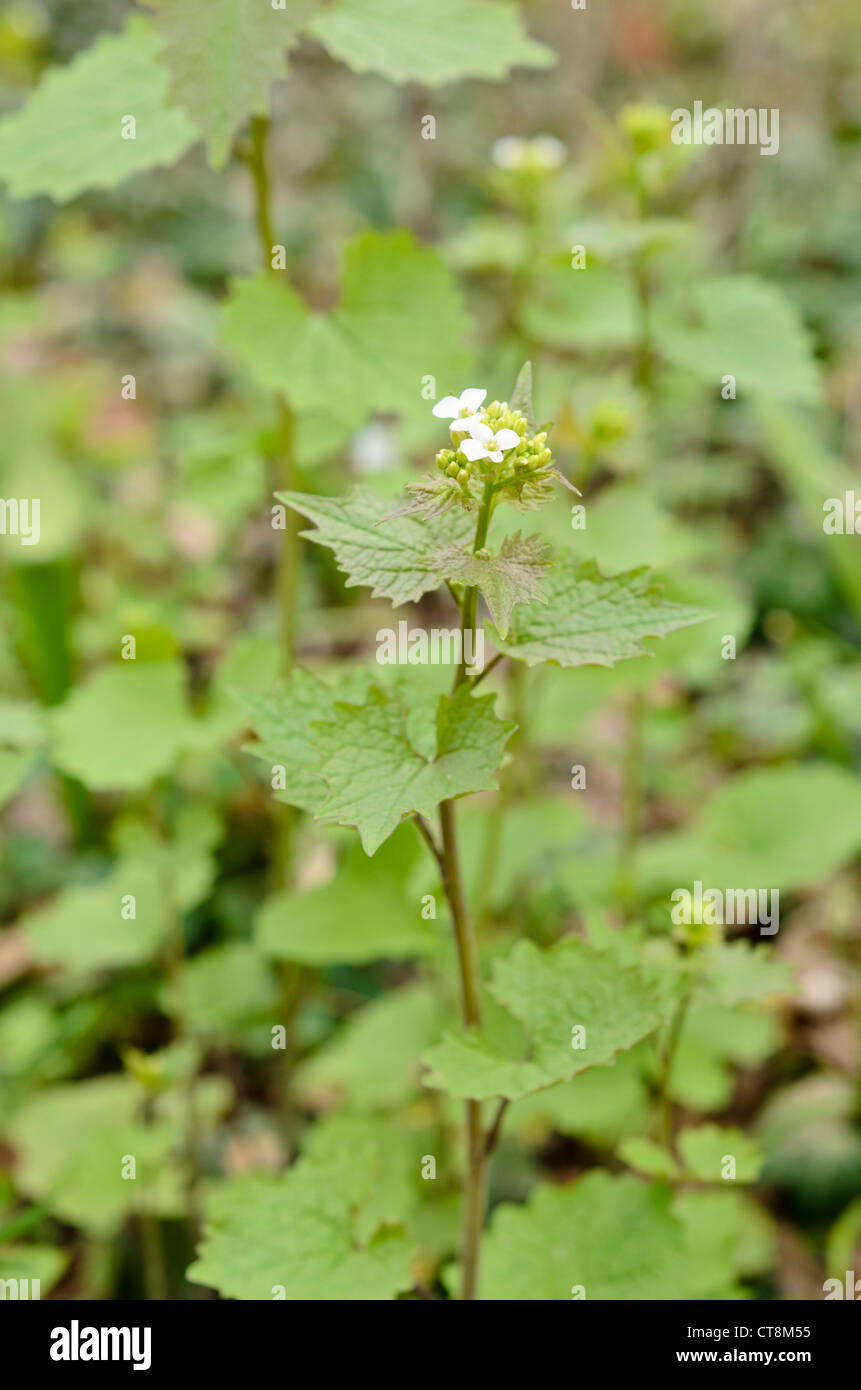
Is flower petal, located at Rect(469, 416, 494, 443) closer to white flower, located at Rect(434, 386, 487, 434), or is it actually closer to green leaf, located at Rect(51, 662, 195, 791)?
white flower, located at Rect(434, 386, 487, 434)

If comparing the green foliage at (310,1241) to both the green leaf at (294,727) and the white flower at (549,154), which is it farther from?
the white flower at (549,154)

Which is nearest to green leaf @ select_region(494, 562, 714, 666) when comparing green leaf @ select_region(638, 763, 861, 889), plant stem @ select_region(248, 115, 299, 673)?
plant stem @ select_region(248, 115, 299, 673)

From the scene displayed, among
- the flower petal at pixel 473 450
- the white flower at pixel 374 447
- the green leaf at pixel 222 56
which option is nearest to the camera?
the flower petal at pixel 473 450

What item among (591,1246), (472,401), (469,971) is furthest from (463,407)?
(591,1246)

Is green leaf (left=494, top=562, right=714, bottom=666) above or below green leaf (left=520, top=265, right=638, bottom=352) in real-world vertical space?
below

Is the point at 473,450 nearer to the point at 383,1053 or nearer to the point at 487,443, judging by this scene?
the point at 487,443

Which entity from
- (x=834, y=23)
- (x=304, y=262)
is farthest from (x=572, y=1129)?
(x=834, y=23)

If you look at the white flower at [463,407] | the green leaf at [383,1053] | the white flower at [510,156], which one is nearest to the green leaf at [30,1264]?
the green leaf at [383,1053]
